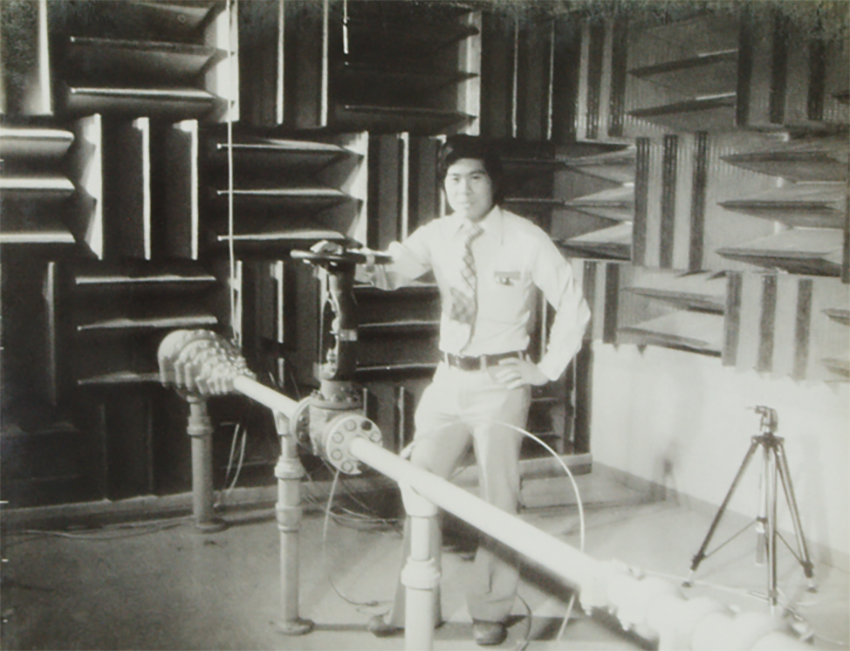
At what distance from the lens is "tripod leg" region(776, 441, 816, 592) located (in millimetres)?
2707

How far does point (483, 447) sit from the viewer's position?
248cm

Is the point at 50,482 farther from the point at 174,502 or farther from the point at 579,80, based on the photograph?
the point at 579,80

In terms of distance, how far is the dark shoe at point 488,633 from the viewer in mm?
2500

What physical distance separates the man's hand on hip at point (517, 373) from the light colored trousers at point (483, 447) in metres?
0.04

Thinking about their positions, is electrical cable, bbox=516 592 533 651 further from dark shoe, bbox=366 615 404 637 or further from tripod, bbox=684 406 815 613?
tripod, bbox=684 406 815 613

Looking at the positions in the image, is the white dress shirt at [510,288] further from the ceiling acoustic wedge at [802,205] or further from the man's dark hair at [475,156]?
the ceiling acoustic wedge at [802,205]

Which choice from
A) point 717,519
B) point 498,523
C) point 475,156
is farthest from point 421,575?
point 717,519

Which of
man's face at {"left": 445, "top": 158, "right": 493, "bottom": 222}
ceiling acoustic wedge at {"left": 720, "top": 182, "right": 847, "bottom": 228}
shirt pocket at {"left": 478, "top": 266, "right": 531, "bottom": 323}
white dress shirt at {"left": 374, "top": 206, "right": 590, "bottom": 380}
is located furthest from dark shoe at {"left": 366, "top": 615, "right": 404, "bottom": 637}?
ceiling acoustic wedge at {"left": 720, "top": 182, "right": 847, "bottom": 228}

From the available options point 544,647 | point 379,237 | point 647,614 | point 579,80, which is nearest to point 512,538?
point 647,614

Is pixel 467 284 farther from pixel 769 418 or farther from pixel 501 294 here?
pixel 769 418

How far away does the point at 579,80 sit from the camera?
155 inches

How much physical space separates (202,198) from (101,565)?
1.55 meters

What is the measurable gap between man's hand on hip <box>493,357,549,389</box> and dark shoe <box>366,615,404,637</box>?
884mm

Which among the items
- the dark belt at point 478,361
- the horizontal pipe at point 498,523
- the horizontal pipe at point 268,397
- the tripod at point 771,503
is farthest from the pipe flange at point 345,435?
the tripod at point 771,503
